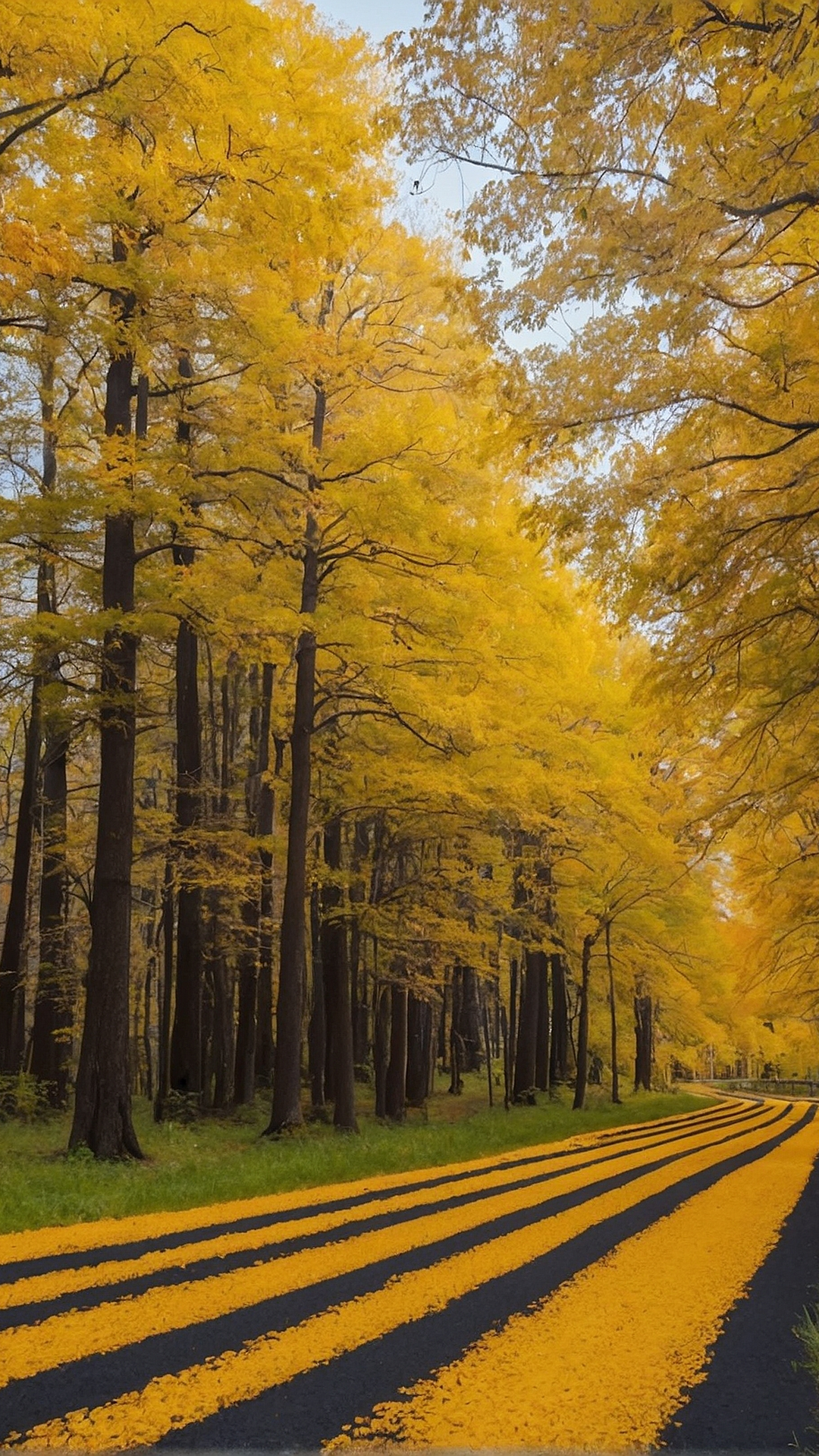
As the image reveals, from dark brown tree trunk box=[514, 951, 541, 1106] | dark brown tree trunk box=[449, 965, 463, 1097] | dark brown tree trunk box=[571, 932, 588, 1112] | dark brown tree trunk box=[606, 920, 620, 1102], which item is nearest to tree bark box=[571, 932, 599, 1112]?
dark brown tree trunk box=[571, 932, 588, 1112]

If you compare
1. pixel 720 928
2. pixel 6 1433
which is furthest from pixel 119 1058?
pixel 720 928

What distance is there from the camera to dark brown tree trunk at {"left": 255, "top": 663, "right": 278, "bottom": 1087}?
52.7 feet

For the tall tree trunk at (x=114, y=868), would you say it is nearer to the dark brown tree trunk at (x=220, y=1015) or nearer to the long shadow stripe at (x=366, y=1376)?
the dark brown tree trunk at (x=220, y=1015)

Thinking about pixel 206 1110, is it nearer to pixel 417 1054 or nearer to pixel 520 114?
pixel 417 1054

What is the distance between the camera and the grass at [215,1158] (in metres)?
6.14

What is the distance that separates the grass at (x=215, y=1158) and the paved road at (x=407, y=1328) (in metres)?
0.63

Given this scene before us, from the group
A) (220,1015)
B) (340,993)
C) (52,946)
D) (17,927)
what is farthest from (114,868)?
(220,1015)

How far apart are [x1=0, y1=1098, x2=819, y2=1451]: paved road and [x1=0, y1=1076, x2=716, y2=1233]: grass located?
63 centimetres

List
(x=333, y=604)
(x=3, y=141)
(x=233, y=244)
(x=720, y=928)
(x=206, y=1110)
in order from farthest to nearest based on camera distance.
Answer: (x=720, y=928) → (x=206, y=1110) → (x=333, y=604) → (x=233, y=244) → (x=3, y=141)

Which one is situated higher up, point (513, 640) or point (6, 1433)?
point (513, 640)

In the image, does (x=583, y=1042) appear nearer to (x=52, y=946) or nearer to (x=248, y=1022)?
(x=248, y=1022)

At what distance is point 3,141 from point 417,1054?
775 inches

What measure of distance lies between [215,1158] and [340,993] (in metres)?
4.26

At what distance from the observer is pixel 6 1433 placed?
2.52 m
